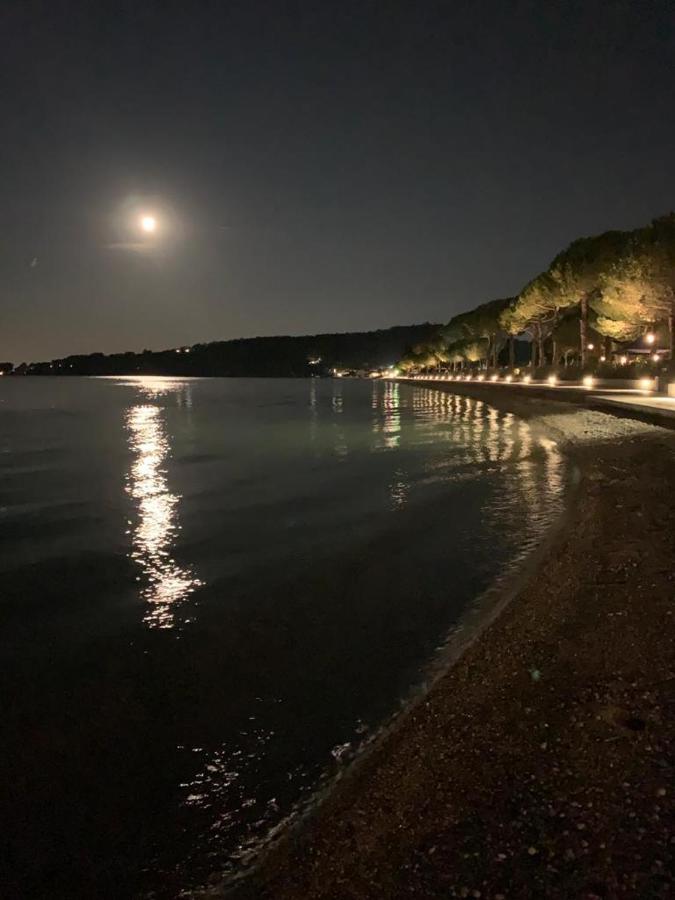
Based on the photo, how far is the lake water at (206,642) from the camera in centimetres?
414

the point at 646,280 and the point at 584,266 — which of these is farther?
the point at 584,266

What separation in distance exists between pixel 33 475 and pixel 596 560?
64.3 ft

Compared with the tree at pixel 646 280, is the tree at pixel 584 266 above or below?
above

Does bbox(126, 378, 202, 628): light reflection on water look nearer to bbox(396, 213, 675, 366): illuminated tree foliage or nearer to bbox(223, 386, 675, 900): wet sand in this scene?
bbox(223, 386, 675, 900): wet sand

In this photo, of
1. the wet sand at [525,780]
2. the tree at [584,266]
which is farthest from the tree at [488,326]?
the wet sand at [525,780]

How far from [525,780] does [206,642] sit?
422cm

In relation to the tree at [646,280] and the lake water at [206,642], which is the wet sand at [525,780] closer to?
the lake water at [206,642]

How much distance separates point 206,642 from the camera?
23.1 ft

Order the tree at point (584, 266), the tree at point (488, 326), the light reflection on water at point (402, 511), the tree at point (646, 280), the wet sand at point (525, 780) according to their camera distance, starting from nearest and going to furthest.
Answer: the wet sand at point (525, 780) → the light reflection on water at point (402, 511) → the tree at point (646, 280) → the tree at point (584, 266) → the tree at point (488, 326)

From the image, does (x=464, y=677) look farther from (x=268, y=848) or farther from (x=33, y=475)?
(x=33, y=475)

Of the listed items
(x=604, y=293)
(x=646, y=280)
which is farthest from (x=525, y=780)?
(x=604, y=293)

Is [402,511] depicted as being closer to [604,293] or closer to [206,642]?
[206,642]

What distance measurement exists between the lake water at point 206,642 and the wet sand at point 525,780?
558mm

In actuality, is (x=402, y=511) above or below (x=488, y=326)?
below
